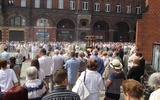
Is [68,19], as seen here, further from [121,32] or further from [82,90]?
[82,90]

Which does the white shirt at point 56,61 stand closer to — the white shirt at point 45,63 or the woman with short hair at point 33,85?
the white shirt at point 45,63

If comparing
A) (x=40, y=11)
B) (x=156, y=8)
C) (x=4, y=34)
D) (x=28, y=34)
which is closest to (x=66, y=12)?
(x=40, y=11)

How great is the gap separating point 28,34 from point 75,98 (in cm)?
5006

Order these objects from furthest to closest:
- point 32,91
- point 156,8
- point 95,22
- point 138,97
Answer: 1. point 95,22
2. point 156,8
3. point 32,91
4. point 138,97

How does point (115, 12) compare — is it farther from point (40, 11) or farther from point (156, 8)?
point (156, 8)

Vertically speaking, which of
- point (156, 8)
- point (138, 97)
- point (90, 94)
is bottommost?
point (90, 94)

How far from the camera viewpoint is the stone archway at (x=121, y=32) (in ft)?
197

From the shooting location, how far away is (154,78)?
198 inches

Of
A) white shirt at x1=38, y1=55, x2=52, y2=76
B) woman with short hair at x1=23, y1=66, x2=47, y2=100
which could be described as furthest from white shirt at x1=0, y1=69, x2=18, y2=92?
white shirt at x1=38, y1=55, x2=52, y2=76

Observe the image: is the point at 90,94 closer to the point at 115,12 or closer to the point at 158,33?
the point at 158,33

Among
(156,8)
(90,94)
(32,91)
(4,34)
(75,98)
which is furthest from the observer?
(4,34)

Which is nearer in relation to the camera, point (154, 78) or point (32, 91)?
point (154, 78)

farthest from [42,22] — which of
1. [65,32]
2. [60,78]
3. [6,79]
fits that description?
[60,78]

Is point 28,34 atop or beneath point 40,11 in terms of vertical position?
beneath
